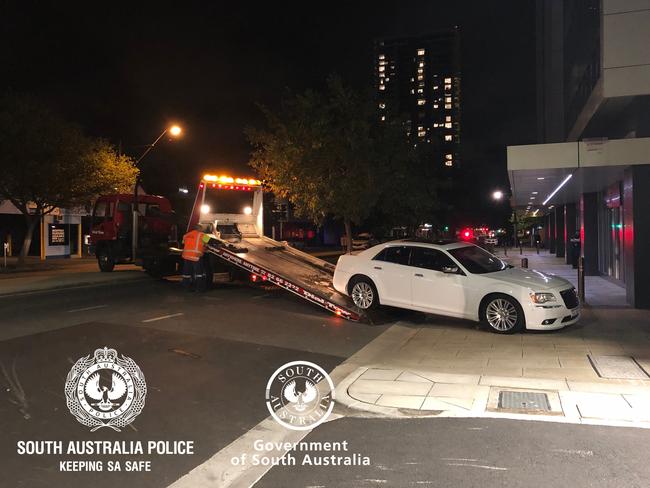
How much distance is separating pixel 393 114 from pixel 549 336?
395 inches

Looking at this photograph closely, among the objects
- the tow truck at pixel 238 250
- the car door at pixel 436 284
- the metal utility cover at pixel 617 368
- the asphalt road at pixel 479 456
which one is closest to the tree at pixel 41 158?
the tow truck at pixel 238 250

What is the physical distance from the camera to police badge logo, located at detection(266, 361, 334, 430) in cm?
562

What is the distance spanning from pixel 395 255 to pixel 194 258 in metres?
5.72

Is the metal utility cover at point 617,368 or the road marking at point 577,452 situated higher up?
the metal utility cover at point 617,368

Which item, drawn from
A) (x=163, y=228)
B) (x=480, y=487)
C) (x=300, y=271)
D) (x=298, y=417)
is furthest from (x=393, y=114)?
(x=480, y=487)

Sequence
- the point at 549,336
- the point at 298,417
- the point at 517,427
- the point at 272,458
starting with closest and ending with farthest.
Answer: the point at 272,458 → the point at 517,427 → the point at 298,417 → the point at 549,336

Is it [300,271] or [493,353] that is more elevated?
[300,271]

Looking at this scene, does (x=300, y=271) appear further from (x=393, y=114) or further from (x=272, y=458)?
(x=272, y=458)

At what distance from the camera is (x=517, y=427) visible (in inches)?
203

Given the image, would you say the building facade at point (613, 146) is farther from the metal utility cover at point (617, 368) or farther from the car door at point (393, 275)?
the metal utility cover at point (617, 368)

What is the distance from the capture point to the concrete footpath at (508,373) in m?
5.68

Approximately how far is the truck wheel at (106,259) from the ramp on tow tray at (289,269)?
652cm

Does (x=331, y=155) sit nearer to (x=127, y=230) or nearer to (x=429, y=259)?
(x=429, y=259)

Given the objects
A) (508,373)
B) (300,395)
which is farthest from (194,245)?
(508,373)
